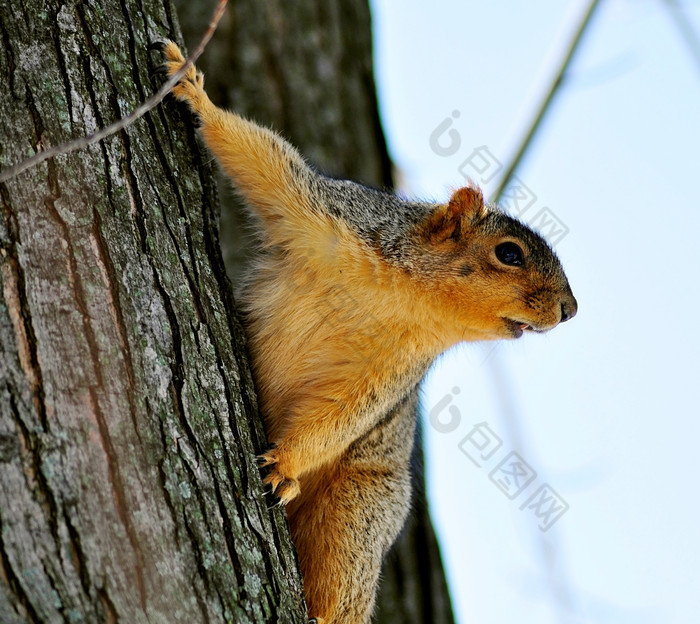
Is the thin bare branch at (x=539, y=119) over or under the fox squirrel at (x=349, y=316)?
over

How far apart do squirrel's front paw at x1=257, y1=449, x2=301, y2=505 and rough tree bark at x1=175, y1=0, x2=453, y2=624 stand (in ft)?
5.70

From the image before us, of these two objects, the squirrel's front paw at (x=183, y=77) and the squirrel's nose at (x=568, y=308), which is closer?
the squirrel's front paw at (x=183, y=77)

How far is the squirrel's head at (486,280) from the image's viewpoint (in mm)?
4055

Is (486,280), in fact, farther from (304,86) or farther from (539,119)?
(304,86)

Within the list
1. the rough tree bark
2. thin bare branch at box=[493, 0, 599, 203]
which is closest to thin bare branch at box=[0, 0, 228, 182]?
the rough tree bark

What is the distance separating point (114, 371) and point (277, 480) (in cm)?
100

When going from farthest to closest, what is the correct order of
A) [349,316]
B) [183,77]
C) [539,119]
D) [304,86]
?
1. [304,86]
2. [539,119]
3. [349,316]
4. [183,77]

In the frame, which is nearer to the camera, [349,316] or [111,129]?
[111,129]

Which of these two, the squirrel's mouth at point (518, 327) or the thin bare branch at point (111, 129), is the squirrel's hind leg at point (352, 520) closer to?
the squirrel's mouth at point (518, 327)

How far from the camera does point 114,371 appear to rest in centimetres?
249

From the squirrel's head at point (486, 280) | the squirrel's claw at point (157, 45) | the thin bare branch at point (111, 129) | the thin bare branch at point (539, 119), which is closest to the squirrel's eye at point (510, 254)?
the squirrel's head at point (486, 280)

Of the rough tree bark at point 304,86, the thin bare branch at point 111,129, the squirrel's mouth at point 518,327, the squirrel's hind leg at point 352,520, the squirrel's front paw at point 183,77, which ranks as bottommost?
the squirrel's hind leg at point 352,520

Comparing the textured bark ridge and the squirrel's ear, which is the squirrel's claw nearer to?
the textured bark ridge

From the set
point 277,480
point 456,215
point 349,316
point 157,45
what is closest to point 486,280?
point 456,215
